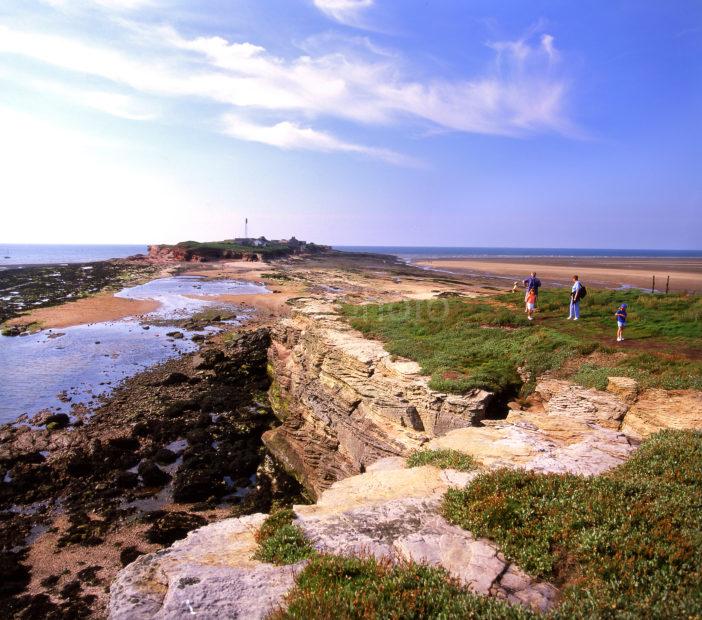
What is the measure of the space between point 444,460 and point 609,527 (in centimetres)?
365

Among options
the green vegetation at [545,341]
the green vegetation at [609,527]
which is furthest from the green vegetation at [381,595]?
the green vegetation at [545,341]

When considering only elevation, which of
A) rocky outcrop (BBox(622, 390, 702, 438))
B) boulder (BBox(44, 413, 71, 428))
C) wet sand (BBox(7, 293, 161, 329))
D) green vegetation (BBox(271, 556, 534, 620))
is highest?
rocky outcrop (BBox(622, 390, 702, 438))

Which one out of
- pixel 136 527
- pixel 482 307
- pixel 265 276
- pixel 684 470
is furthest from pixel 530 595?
pixel 265 276

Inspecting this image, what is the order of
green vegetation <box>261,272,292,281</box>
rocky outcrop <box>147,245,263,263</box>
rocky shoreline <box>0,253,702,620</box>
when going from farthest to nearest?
rocky outcrop <box>147,245,263,263</box>
green vegetation <box>261,272,292,281</box>
rocky shoreline <box>0,253,702,620</box>

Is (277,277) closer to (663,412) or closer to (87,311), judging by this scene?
(87,311)

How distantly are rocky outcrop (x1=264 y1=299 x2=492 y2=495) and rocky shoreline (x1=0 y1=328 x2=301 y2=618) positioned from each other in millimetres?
1344

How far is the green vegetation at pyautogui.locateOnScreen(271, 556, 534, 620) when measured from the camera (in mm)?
4340

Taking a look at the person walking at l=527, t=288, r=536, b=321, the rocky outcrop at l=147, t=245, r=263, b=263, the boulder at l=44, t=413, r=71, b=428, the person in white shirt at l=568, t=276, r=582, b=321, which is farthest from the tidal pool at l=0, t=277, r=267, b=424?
the rocky outcrop at l=147, t=245, r=263, b=263

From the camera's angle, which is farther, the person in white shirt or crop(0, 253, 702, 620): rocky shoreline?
the person in white shirt

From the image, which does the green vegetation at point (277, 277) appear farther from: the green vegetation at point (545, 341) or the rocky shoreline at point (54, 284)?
the green vegetation at point (545, 341)

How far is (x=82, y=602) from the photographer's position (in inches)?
444

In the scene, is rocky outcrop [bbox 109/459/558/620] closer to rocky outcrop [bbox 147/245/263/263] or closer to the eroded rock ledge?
the eroded rock ledge

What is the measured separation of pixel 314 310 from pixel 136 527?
48.0 feet

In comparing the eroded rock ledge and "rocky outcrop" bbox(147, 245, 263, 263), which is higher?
"rocky outcrop" bbox(147, 245, 263, 263)
